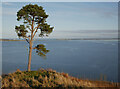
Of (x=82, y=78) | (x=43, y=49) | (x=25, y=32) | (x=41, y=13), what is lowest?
(x=82, y=78)

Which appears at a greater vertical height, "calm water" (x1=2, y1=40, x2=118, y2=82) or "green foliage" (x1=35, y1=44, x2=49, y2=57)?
"green foliage" (x1=35, y1=44, x2=49, y2=57)

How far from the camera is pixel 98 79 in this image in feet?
26.1

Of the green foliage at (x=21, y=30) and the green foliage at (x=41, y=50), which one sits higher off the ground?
the green foliage at (x=21, y=30)

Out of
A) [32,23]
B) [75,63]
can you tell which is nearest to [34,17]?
[32,23]

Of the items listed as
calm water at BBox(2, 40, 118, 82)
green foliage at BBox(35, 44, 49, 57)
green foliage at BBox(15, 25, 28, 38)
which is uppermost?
green foliage at BBox(15, 25, 28, 38)

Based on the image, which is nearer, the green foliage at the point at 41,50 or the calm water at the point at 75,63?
the green foliage at the point at 41,50

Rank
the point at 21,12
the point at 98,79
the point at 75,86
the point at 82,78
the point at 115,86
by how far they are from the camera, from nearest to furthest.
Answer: the point at 75,86, the point at 115,86, the point at 98,79, the point at 82,78, the point at 21,12

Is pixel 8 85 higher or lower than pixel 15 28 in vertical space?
lower

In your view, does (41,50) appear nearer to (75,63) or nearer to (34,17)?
(34,17)

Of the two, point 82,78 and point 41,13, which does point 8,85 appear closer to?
point 82,78

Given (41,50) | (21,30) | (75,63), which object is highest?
(21,30)

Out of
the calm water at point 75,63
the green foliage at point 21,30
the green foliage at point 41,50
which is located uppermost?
the green foliage at point 21,30

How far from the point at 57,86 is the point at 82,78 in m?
2.38

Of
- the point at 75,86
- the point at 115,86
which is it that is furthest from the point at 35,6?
the point at 115,86
